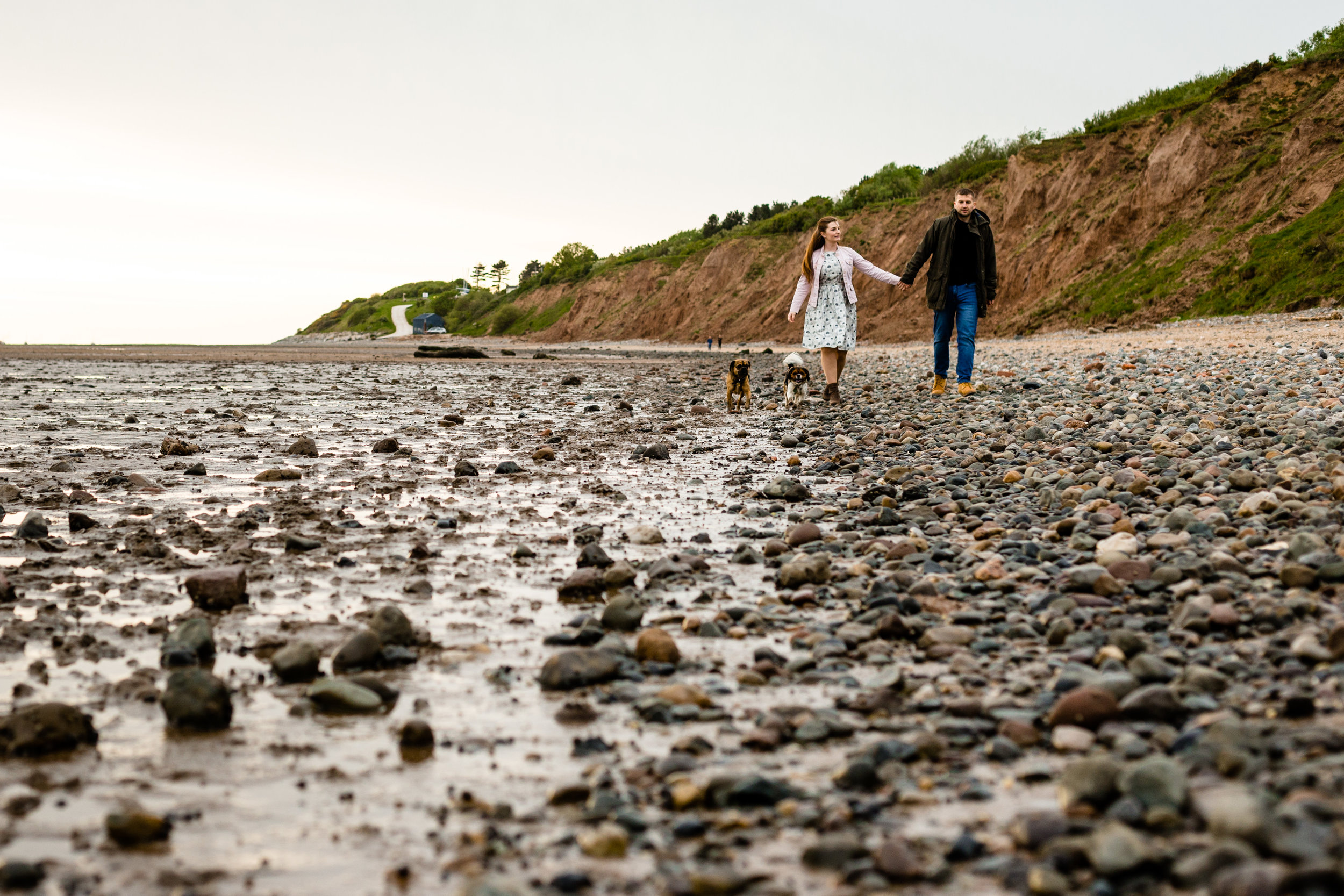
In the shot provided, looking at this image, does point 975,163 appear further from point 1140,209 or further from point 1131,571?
point 1131,571

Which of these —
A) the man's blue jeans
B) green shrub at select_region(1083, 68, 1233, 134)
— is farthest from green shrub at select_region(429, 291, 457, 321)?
the man's blue jeans

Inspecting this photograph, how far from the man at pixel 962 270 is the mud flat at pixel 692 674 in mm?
4528

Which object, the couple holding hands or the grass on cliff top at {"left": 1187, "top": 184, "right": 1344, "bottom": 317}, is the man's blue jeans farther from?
the grass on cliff top at {"left": 1187, "top": 184, "right": 1344, "bottom": 317}

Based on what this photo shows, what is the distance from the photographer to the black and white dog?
13.9 meters

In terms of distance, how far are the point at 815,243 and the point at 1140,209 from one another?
1031 inches

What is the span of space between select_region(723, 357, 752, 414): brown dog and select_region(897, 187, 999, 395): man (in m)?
2.72

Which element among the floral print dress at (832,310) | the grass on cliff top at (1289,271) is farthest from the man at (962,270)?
the grass on cliff top at (1289,271)

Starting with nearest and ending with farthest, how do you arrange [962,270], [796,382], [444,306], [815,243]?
[962,270]
[815,243]
[796,382]
[444,306]

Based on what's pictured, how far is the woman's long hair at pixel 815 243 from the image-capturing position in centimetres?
1311

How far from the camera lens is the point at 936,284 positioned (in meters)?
12.9

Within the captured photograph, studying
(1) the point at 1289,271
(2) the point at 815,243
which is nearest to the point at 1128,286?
(1) the point at 1289,271

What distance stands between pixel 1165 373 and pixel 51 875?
1415 cm

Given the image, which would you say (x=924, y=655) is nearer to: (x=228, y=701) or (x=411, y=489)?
(x=228, y=701)

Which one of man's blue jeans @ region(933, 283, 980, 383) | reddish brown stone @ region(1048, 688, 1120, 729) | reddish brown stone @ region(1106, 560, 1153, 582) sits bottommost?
reddish brown stone @ region(1048, 688, 1120, 729)
